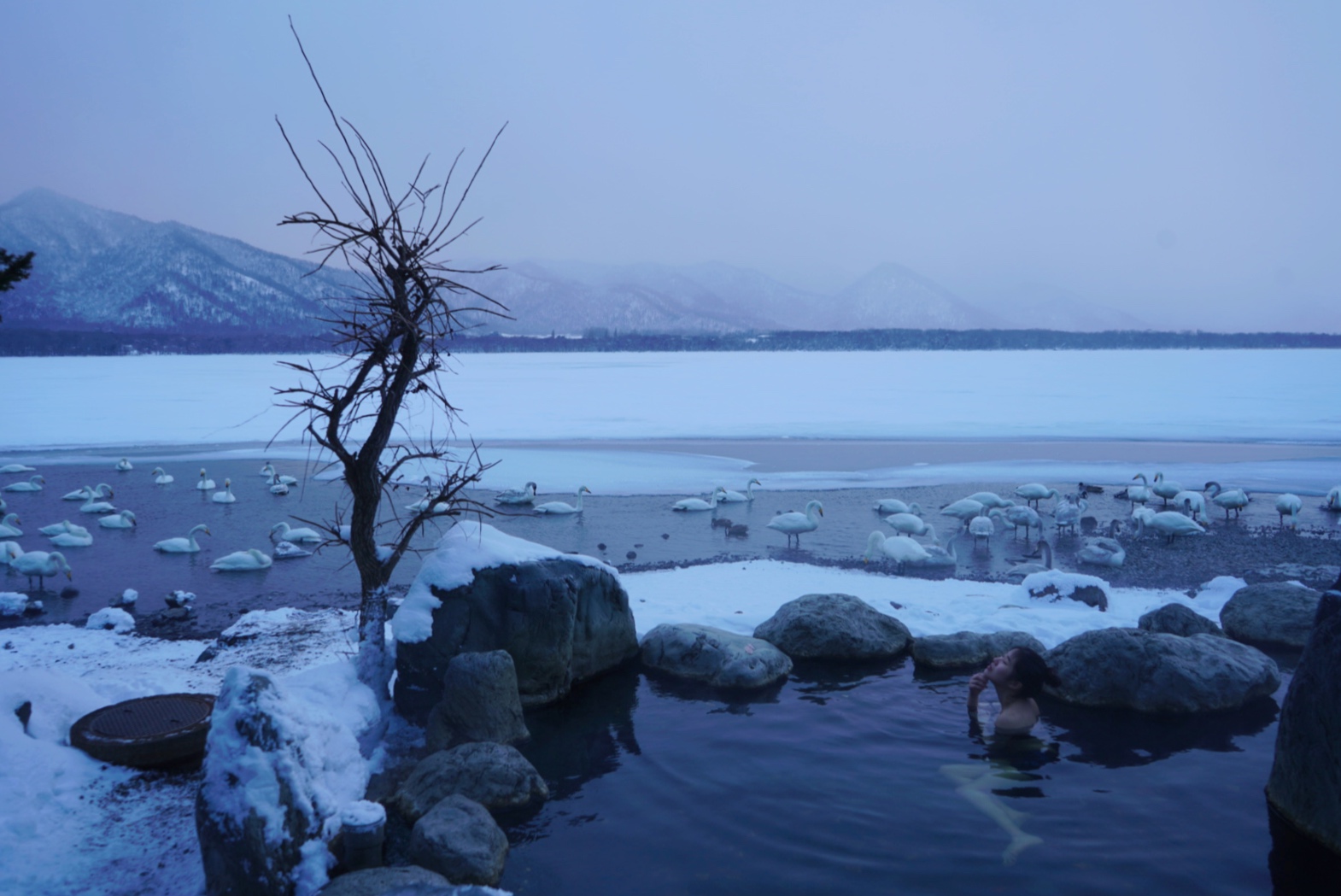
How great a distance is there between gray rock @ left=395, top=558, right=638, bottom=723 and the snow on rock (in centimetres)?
4

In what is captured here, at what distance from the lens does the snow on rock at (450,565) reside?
5621 millimetres

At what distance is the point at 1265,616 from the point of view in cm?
720

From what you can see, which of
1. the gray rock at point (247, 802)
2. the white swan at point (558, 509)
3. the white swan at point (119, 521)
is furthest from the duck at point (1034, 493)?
the white swan at point (119, 521)

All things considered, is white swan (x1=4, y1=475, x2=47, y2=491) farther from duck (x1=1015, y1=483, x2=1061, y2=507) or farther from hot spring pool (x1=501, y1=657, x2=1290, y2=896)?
duck (x1=1015, y1=483, x2=1061, y2=507)

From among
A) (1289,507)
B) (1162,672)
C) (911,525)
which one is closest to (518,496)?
(911,525)

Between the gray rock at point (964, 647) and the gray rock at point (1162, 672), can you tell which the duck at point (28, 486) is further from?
the gray rock at point (1162, 672)

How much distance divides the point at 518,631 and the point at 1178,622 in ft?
17.9

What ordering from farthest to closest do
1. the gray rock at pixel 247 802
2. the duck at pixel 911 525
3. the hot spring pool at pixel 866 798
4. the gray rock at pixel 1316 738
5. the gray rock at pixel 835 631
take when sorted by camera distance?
the duck at pixel 911 525
the gray rock at pixel 835 631
the gray rock at pixel 1316 738
the hot spring pool at pixel 866 798
the gray rock at pixel 247 802

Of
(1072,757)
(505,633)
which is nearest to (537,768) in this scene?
(505,633)

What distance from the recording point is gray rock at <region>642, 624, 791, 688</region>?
6348mm

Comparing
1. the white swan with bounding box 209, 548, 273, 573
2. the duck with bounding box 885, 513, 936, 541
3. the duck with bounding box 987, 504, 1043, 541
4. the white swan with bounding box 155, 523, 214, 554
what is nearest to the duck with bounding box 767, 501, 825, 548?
the duck with bounding box 885, 513, 936, 541

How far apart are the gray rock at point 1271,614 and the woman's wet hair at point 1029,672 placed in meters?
3.10

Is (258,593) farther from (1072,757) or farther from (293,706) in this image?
(1072,757)

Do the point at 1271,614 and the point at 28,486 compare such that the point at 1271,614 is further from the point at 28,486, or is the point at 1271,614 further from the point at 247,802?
the point at 28,486
